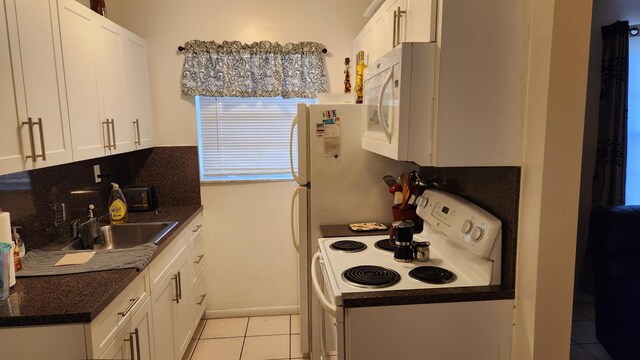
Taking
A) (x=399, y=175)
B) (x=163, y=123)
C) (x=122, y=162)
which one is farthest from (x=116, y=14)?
(x=399, y=175)

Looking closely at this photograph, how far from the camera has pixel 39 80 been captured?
161 cm

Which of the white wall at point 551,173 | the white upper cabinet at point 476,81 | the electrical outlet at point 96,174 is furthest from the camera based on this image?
the electrical outlet at point 96,174

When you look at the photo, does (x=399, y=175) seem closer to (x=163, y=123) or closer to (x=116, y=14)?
(x=163, y=123)

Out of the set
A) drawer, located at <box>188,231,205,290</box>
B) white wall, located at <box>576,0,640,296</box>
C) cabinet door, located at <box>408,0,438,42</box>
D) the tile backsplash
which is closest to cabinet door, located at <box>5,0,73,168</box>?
the tile backsplash

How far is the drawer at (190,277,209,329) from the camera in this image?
270 cm

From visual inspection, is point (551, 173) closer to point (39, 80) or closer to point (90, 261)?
point (90, 261)

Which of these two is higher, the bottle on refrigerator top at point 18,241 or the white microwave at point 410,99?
the white microwave at point 410,99

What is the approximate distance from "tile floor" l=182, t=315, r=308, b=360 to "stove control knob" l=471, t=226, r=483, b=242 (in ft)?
5.39

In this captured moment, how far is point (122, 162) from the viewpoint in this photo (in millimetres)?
2975

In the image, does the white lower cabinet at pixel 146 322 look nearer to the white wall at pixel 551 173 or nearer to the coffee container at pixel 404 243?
the coffee container at pixel 404 243

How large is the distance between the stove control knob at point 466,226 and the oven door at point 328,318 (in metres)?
0.61

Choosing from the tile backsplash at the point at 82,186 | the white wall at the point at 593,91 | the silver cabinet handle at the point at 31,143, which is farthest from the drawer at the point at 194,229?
the white wall at the point at 593,91

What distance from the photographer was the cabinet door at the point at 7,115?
1402 millimetres

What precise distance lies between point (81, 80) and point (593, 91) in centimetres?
284
